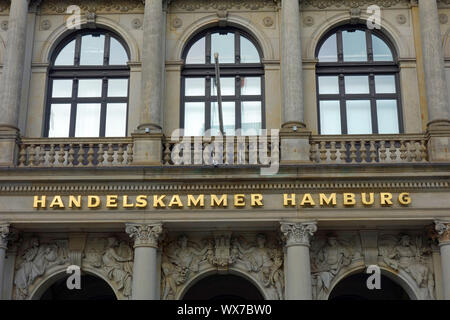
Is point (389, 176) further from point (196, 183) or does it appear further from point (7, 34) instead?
point (7, 34)

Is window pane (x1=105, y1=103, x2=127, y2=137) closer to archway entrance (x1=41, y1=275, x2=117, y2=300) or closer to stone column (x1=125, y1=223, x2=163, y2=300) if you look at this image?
stone column (x1=125, y1=223, x2=163, y2=300)

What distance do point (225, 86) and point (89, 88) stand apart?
4.42 metres

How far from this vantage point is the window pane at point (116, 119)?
24.5 meters

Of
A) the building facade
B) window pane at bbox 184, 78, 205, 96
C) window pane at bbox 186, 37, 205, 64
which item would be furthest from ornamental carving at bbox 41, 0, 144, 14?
window pane at bbox 184, 78, 205, 96

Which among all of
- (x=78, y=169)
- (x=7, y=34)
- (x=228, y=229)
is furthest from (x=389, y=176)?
(x=7, y=34)

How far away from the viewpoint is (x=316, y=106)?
24.3 m

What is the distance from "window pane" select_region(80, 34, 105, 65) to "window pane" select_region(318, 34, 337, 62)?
7.18 m

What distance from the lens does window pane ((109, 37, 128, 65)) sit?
2533cm

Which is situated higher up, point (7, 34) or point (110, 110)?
point (7, 34)

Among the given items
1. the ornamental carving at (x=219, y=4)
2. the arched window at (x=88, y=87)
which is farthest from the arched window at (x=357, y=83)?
the arched window at (x=88, y=87)

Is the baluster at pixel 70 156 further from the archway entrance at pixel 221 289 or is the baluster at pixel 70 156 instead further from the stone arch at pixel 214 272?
the archway entrance at pixel 221 289

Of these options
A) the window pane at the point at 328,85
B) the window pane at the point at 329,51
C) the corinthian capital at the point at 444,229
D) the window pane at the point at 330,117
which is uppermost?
the window pane at the point at 329,51

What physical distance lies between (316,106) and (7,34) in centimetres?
996

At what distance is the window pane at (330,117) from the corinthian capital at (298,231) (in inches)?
152
